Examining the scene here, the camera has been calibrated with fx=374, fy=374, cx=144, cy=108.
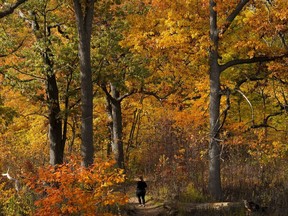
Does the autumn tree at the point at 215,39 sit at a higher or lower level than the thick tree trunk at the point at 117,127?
higher

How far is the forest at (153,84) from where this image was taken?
12.5 m

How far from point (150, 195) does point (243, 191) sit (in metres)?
4.04

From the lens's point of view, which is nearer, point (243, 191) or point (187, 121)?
point (243, 191)

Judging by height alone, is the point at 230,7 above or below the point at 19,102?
above

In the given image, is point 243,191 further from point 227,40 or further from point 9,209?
point 9,209

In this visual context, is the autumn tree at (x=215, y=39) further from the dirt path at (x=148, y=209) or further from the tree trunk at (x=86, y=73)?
the tree trunk at (x=86, y=73)

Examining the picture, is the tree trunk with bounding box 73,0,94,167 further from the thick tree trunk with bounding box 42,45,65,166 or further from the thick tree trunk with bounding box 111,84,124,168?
the thick tree trunk with bounding box 111,84,124,168

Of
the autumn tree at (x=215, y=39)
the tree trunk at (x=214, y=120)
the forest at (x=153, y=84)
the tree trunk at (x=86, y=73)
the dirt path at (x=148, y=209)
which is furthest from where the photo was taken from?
the tree trunk at (x=214, y=120)

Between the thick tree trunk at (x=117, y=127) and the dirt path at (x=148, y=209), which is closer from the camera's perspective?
the dirt path at (x=148, y=209)

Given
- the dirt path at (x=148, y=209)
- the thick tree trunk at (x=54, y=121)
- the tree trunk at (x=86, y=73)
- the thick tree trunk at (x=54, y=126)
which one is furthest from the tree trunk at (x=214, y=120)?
the thick tree trunk at (x=54, y=126)

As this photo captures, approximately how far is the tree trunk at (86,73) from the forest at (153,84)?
36 millimetres

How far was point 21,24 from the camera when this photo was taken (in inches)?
650

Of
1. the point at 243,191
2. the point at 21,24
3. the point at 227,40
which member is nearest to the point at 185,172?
the point at 243,191

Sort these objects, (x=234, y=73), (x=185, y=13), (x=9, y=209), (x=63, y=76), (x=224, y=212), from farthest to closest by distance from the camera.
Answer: (x=234, y=73) → (x=63, y=76) → (x=185, y=13) → (x=224, y=212) → (x=9, y=209)
